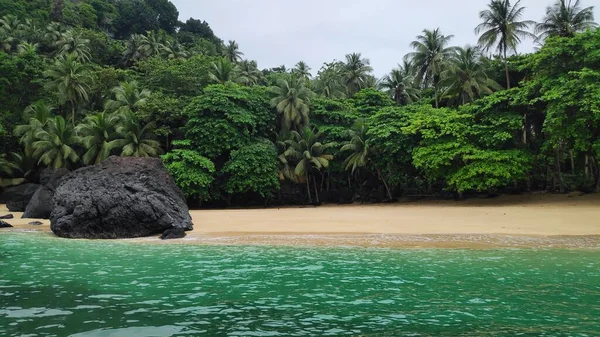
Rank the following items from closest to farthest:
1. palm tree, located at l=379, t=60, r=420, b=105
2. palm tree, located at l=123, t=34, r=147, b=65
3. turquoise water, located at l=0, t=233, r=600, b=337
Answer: turquoise water, located at l=0, t=233, r=600, b=337
palm tree, located at l=379, t=60, r=420, b=105
palm tree, located at l=123, t=34, r=147, b=65

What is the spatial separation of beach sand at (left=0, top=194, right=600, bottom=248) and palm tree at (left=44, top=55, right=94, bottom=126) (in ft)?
61.7

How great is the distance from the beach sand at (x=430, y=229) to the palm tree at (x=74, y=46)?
113 feet

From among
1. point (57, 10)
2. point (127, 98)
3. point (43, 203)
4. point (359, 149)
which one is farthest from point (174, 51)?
point (43, 203)

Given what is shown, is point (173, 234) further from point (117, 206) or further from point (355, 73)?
point (355, 73)

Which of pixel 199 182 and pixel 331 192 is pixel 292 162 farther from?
pixel 199 182

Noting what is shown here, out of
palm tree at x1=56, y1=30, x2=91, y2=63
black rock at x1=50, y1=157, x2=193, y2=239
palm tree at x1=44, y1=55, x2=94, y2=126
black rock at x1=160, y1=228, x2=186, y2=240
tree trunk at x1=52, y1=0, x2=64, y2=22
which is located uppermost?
tree trunk at x1=52, y1=0, x2=64, y2=22

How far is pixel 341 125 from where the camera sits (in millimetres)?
41281

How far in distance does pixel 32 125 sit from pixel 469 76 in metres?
37.2

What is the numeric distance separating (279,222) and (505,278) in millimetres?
14377

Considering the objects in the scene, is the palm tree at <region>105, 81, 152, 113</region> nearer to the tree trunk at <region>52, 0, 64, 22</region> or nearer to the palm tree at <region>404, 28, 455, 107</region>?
the palm tree at <region>404, 28, 455, 107</region>

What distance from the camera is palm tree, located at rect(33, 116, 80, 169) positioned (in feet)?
117

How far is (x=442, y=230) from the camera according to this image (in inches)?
724

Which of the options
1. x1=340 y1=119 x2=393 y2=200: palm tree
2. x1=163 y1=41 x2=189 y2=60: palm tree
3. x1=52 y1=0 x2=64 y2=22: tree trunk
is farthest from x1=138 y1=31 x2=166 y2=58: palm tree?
x1=340 y1=119 x2=393 y2=200: palm tree

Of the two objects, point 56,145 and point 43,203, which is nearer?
point 43,203
